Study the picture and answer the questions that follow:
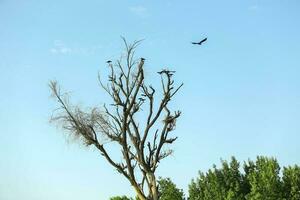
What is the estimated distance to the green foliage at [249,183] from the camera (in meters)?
28.2

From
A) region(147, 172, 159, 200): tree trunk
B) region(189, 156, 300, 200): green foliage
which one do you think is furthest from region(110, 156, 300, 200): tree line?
region(147, 172, 159, 200): tree trunk

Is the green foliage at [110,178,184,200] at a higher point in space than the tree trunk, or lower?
higher

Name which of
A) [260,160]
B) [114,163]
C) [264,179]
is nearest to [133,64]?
[114,163]

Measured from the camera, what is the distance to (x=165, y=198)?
104ft

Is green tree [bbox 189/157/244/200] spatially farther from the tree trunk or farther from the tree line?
the tree trunk

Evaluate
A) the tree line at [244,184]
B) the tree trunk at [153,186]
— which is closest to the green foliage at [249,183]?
the tree line at [244,184]

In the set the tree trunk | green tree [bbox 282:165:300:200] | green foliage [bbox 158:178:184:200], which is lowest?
the tree trunk

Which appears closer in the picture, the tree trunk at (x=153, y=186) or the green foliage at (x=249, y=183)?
the tree trunk at (x=153, y=186)

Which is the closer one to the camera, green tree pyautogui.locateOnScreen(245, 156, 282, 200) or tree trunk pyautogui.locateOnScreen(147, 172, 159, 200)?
tree trunk pyautogui.locateOnScreen(147, 172, 159, 200)

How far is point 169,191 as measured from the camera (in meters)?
32.0

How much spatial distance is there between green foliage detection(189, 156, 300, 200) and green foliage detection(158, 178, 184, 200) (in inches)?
39.4

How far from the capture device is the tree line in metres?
28.2

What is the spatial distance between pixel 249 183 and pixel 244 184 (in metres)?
0.44

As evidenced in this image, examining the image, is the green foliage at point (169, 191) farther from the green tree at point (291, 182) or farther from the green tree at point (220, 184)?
the green tree at point (291, 182)
